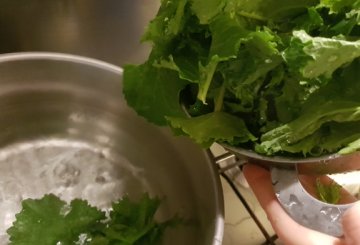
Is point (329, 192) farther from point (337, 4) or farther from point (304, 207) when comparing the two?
point (337, 4)

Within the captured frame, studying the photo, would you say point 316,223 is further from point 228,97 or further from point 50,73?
point 50,73

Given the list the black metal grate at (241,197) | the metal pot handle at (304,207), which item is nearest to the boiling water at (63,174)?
the black metal grate at (241,197)

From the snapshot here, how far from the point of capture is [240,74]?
0.47 m

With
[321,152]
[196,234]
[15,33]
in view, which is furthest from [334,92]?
[15,33]

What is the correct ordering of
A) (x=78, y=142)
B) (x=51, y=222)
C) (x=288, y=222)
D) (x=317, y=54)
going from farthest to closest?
1. (x=78, y=142)
2. (x=51, y=222)
3. (x=288, y=222)
4. (x=317, y=54)

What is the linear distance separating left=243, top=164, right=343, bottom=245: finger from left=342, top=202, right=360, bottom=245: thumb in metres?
0.03

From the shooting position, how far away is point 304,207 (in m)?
0.53

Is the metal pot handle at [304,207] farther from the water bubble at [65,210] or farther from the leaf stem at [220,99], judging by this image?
the water bubble at [65,210]

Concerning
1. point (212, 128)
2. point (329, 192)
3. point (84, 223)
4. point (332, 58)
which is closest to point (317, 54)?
point (332, 58)

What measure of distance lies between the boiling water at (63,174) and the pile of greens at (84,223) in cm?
4

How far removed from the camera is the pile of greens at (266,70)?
0.44m

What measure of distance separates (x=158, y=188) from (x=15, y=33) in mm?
339

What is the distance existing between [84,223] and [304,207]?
0.88 feet

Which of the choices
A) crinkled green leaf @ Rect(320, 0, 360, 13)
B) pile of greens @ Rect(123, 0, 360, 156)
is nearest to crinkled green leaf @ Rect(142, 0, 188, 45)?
pile of greens @ Rect(123, 0, 360, 156)
